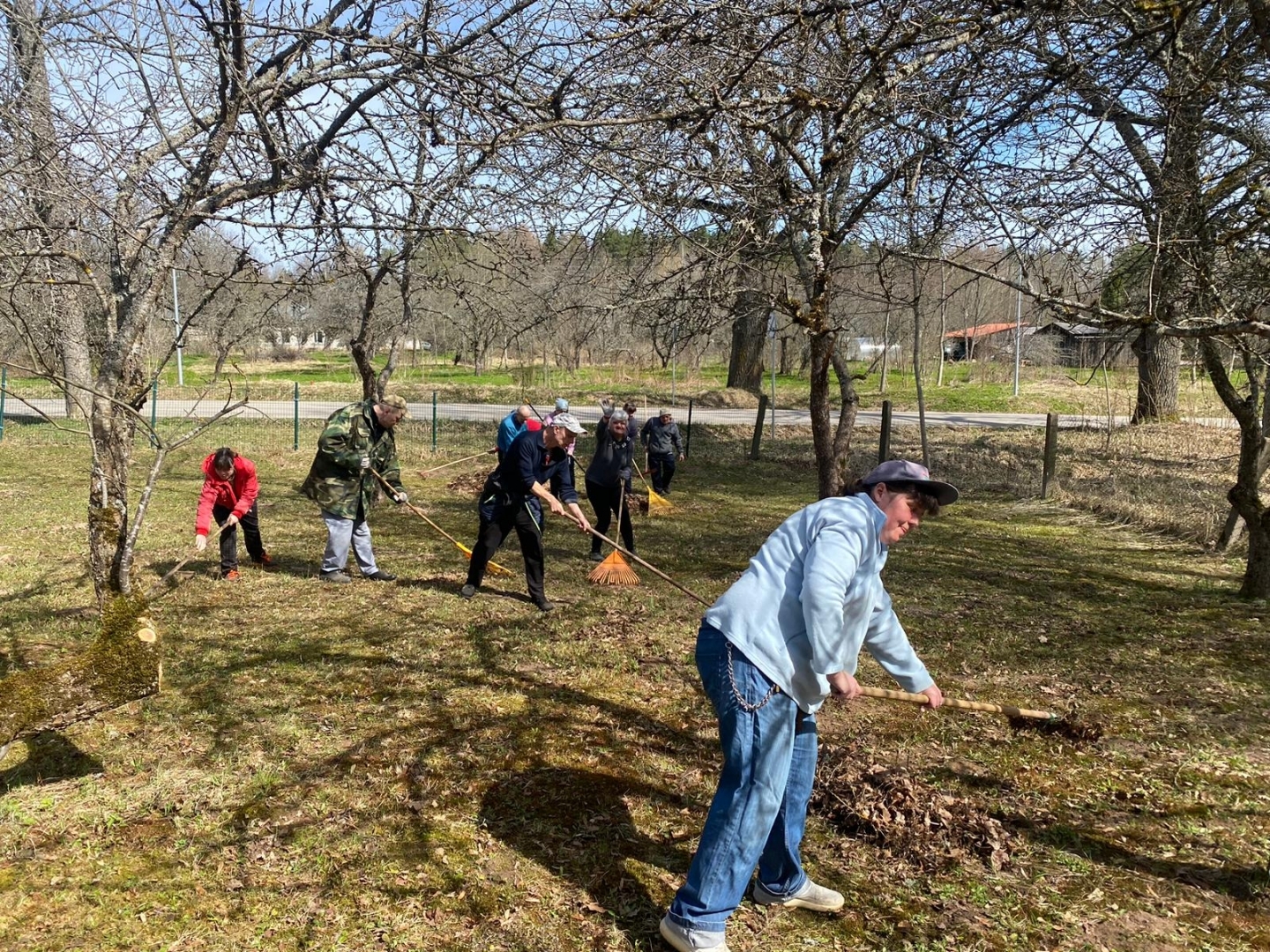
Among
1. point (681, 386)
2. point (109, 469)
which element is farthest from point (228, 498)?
point (681, 386)

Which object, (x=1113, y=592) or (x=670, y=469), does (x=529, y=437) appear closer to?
(x=1113, y=592)

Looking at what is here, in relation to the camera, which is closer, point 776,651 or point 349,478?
point 776,651

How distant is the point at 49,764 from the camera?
3938 millimetres

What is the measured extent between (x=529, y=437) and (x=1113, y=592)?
524 centimetres

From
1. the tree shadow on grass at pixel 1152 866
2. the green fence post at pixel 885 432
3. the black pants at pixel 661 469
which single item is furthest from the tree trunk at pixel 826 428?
the green fence post at pixel 885 432

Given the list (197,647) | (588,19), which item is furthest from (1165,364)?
(197,647)

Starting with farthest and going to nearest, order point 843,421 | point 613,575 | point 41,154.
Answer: point 613,575 < point 843,421 < point 41,154

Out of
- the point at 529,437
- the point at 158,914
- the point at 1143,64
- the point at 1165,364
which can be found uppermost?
the point at 1143,64

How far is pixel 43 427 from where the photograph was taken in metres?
16.9

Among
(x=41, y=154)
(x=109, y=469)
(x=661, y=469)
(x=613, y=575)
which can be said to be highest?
(x=41, y=154)

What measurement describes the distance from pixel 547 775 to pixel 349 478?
3.92m

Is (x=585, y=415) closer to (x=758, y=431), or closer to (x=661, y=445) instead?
(x=758, y=431)

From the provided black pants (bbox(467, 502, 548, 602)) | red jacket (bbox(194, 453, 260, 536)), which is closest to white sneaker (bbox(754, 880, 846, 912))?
black pants (bbox(467, 502, 548, 602))

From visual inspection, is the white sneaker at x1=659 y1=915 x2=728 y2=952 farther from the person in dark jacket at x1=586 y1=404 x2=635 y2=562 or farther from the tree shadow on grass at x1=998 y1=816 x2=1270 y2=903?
the person in dark jacket at x1=586 y1=404 x2=635 y2=562
